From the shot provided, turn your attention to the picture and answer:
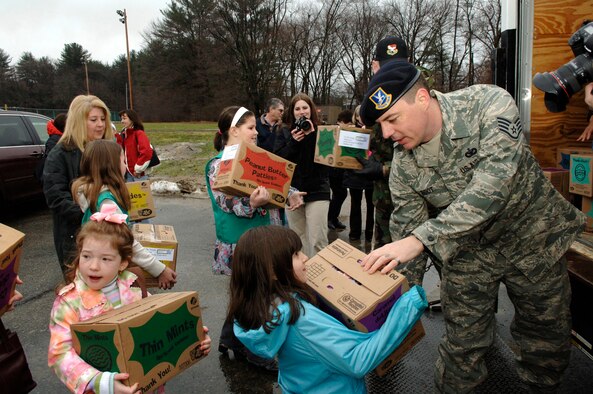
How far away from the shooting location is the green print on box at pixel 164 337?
5.55 feet

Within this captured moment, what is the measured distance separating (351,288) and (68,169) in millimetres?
2649

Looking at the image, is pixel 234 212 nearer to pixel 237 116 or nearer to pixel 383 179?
pixel 237 116

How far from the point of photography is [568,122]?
129 inches

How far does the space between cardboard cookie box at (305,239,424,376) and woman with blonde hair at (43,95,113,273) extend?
2.19m

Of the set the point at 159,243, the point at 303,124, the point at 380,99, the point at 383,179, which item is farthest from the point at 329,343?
the point at 303,124

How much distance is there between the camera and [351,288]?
72.0 inches

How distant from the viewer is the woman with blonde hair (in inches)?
130

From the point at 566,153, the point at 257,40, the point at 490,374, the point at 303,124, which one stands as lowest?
the point at 490,374

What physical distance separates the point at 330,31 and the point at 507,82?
134 feet

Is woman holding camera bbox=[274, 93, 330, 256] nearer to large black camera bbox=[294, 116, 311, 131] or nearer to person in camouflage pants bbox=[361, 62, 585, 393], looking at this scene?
large black camera bbox=[294, 116, 311, 131]

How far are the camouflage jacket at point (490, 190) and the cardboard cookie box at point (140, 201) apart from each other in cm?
265

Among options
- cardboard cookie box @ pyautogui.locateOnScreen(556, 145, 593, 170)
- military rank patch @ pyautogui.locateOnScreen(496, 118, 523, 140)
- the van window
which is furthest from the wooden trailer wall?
the van window

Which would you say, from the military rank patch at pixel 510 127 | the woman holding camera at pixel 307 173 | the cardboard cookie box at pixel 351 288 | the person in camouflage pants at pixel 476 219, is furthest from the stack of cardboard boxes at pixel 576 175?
the woman holding camera at pixel 307 173

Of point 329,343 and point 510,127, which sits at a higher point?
point 510,127
